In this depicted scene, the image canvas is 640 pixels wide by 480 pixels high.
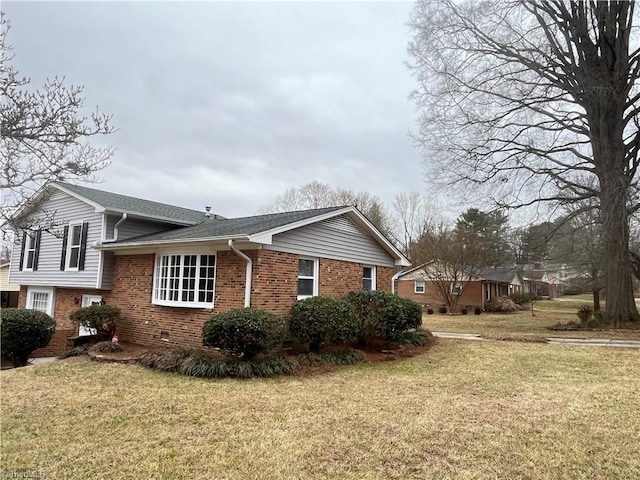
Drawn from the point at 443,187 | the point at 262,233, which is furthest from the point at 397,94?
the point at 262,233

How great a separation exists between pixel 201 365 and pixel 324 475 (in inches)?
192

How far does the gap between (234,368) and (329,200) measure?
30.8 meters

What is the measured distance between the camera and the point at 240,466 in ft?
13.1

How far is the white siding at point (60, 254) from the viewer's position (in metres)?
12.8

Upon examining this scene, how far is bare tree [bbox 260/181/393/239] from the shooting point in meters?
38.0

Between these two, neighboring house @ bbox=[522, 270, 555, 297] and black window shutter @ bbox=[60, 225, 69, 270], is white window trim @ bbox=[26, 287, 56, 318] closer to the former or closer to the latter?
black window shutter @ bbox=[60, 225, 69, 270]

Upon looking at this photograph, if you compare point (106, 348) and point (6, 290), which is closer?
point (106, 348)

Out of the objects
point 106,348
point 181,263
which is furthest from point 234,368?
point 106,348

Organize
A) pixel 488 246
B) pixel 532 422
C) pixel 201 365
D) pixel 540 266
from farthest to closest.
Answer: pixel 540 266 < pixel 488 246 < pixel 201 365 < pixel 532 422

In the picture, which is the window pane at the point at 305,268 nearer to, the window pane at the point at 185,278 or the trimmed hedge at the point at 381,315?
the trimmed hedge at the point at 381,315

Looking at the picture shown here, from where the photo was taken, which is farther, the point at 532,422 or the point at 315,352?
the point at 315,352

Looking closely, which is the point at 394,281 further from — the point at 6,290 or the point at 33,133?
the point at 33,133

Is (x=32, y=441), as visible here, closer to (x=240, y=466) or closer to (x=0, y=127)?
(x=240, y=466)

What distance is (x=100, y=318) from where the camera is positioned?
11.3 metres
